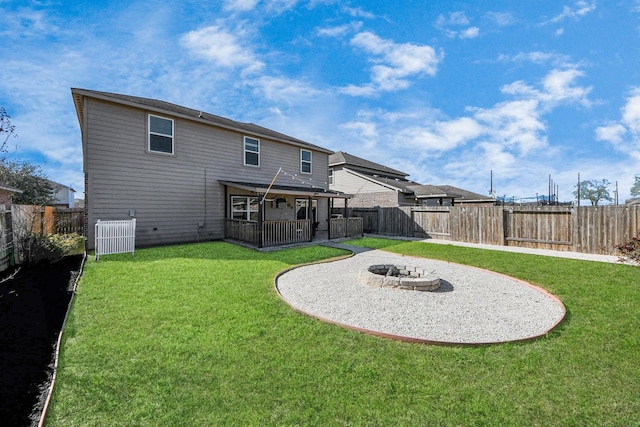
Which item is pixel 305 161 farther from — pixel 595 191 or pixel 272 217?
pixel 595 191

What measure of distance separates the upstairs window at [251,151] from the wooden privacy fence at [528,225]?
904 centimetres

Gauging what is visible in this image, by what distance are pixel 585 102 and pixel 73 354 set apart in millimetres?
26974

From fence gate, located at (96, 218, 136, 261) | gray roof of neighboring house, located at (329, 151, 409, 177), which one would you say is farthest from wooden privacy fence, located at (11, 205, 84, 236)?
gray roof of neighboring house, located at (329, 151, 409, 177)

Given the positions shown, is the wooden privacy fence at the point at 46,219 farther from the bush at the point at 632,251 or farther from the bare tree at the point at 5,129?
the bush at the point at 632,251

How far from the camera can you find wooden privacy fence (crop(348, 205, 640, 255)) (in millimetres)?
10719

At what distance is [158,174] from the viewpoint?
11820 mm

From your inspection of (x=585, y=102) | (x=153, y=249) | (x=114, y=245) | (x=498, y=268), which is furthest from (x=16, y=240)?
(x=585, y=102)

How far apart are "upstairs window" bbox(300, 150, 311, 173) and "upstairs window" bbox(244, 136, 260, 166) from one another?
10.7ft

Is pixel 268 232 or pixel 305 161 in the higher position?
pixel 305 161

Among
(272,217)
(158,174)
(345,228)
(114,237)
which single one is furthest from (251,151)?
(114,237)

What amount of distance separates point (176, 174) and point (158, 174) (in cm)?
73

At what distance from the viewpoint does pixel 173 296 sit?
17.9 feet

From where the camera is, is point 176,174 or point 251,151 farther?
point 251,151

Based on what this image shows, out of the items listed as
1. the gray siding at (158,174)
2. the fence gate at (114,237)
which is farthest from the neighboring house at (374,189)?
the fence gate at (114,237)
